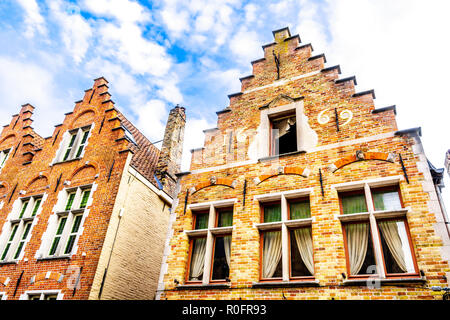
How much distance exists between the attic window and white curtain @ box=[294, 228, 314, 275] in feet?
6.36

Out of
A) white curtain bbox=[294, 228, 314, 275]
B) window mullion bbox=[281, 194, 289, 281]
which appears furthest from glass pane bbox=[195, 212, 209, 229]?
white curtain bbox=[294, 228, 314, 275]

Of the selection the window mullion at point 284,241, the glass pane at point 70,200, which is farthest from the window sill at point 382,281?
the glass pane at point 70,200

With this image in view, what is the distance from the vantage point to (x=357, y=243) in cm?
588

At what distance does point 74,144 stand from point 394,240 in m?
9.55

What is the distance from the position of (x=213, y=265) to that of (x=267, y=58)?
5.56 metres

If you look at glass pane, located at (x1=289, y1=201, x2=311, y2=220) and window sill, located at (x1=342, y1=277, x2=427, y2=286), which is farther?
glass pane, located at (x1=289, y1=201, x2=311, y2=220)

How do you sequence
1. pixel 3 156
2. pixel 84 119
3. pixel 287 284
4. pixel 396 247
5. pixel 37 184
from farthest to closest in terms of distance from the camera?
pixel 3 156 < pixel 84 119 < pixel 37 184 < pixel 287 284 < pixel 396 247

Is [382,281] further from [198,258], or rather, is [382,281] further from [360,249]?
[198,258]

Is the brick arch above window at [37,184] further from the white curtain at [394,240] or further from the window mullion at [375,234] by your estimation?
the white curtain at [394,240]

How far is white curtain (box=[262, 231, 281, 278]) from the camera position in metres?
6.33

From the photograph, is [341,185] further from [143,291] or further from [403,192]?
[143,291]

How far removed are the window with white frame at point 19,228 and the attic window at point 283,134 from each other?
279 inches

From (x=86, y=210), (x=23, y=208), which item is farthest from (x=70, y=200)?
(x=23, y=208)

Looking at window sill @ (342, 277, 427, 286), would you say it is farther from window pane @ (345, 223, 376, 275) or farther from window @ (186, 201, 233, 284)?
window @ (186, 201, 233, 284)
